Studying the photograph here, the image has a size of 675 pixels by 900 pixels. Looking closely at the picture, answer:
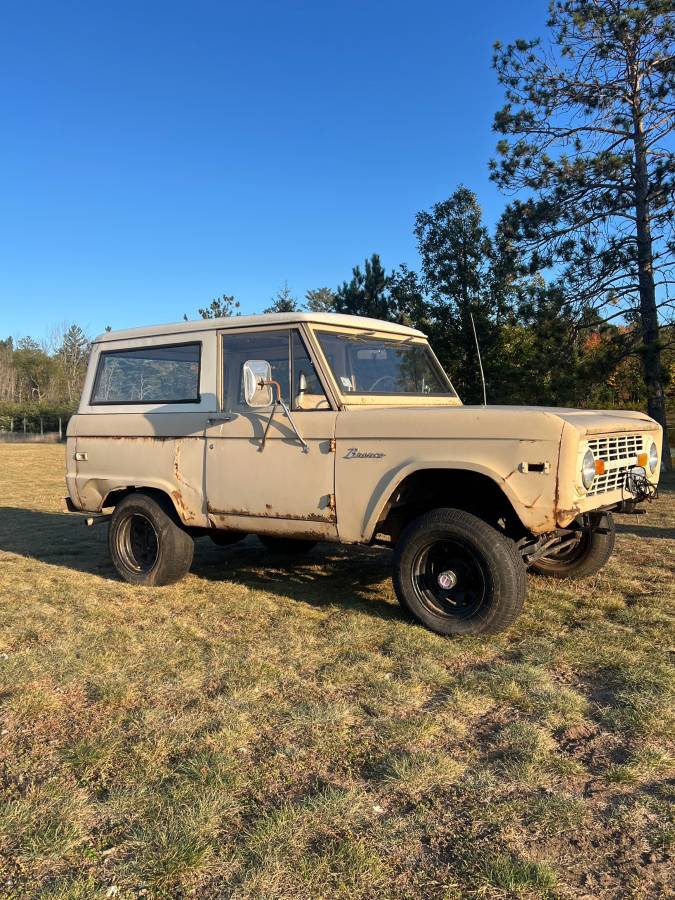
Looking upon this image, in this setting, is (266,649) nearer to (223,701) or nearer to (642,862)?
(223,701)

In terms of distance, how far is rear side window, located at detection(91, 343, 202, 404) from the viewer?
5.55 metres

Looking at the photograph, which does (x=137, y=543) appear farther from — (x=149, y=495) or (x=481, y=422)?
(x=481, y=422)

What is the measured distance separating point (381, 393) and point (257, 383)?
3.33 ft

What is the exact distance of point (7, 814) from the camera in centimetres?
249

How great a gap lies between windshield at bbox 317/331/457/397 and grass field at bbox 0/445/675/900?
5.53ft

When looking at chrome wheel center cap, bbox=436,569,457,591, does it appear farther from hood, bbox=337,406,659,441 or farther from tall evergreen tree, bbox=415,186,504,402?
tall evergreen tree, bbox=415,186,504,402

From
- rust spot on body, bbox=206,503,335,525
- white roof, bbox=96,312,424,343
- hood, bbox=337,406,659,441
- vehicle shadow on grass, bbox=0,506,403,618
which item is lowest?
vehicle shadow on grass, bbox=0,506,403,618

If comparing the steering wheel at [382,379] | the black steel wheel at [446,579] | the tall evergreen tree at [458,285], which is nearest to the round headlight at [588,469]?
the black steel wheel at [446,579]

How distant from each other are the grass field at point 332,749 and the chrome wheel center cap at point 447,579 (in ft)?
1.18

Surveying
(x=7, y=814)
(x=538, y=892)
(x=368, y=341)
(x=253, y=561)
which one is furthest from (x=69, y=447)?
(x=538, y=892)

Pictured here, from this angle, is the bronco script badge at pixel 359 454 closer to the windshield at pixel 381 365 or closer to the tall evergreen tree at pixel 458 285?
the windshield at pixel 381 365

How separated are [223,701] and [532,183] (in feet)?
47.1

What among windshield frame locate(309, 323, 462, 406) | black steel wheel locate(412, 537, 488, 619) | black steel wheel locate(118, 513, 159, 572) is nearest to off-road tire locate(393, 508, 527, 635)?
black steel wheel locate(412, 537, 488, 619)

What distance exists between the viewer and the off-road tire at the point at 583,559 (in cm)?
559
